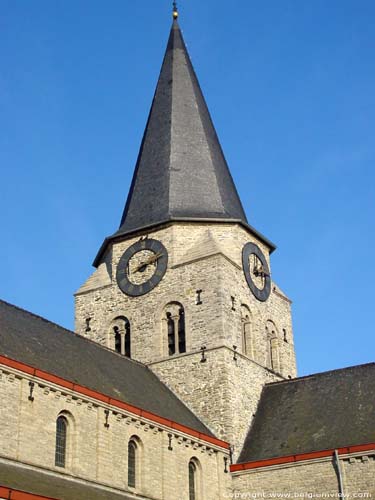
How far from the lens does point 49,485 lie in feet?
76.6

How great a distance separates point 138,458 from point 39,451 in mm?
4785

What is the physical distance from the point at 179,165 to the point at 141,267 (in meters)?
5.71

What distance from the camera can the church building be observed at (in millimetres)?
25906

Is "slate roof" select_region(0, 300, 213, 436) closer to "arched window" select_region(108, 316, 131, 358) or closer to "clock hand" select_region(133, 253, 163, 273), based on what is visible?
"arched window" select_region(108, 316, 131, 358)

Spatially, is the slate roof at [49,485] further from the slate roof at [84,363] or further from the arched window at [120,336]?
the arched window at [120,336]

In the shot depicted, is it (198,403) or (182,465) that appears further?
(198,403)

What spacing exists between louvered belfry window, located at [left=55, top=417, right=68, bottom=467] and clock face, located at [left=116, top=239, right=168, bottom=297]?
12226mm

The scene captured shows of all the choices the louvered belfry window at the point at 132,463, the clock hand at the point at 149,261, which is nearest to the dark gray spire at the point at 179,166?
the clock hand at the point at 149,261

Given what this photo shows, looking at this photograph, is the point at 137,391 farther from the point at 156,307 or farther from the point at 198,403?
the point at 156,307

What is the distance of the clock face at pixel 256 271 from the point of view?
125 feet

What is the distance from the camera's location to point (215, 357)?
113ft

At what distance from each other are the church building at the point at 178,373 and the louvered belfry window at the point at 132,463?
0.05m

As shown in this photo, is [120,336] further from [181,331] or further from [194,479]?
[194,479]

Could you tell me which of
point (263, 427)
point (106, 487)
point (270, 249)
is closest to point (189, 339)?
point (263, 427)
